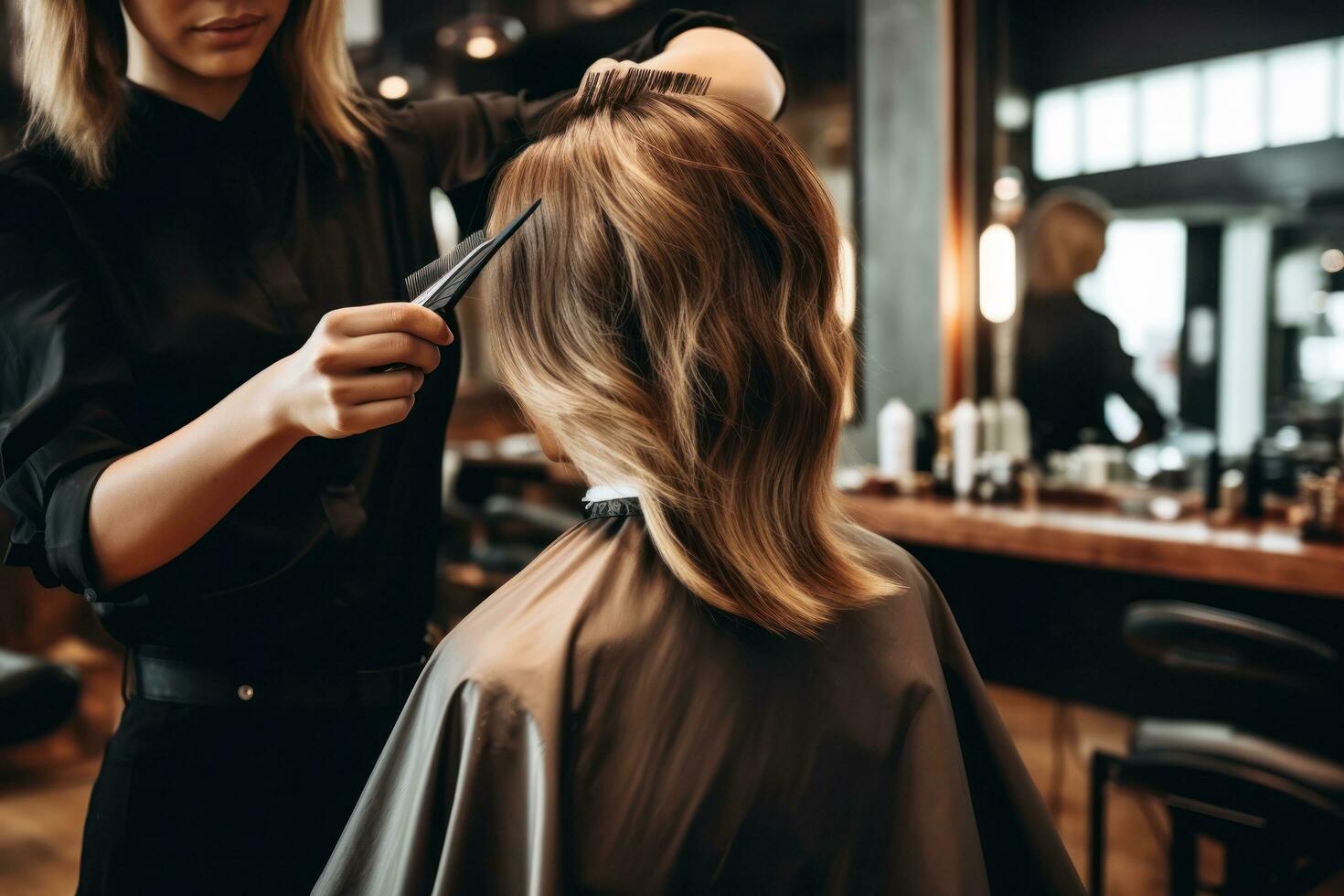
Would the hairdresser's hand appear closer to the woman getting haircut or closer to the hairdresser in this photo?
the hairdresser

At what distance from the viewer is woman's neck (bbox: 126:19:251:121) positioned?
0.98 metres

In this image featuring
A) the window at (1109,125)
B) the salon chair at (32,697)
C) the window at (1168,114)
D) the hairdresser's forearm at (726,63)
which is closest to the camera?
the hairdresser's forearm at (726,63)

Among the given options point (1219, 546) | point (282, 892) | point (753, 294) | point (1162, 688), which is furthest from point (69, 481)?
point (1162, 688)

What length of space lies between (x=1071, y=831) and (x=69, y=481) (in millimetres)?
2714

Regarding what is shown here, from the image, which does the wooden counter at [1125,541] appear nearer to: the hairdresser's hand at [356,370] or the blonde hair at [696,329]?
the blonde hair at [696,329]

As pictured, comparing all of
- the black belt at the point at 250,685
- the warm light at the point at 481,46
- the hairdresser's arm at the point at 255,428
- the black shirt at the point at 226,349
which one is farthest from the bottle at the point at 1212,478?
the warm light at the point at 481,46

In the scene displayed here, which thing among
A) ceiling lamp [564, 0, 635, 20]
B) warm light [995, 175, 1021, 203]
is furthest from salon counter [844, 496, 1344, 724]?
ceiling lamp [564, 0, 635, 20]

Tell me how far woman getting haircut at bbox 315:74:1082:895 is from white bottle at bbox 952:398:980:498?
2.23 metres

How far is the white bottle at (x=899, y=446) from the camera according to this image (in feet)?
10.5

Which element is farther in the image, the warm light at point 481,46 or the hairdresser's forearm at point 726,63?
the warm light at point 481,46

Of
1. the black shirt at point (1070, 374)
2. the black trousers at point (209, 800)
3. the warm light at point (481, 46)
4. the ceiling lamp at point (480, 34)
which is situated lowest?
the black trousers at point (209, 800)

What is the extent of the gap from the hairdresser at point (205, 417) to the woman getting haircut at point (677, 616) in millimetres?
137

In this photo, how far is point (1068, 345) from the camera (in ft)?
10.4

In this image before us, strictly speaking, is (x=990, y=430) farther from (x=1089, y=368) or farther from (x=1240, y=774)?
(x=1240, y=774)
